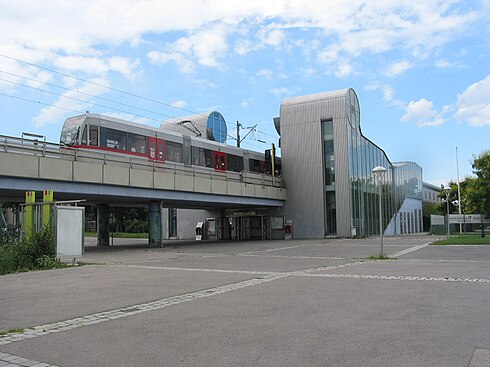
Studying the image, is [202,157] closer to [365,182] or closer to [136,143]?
[136,143]

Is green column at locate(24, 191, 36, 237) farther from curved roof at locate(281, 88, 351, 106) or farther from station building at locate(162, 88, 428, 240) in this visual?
A: curved roof at locate(281, 88, 351, 106)

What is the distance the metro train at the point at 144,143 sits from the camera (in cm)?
2544

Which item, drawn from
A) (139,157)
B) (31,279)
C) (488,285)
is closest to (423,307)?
(488,285)

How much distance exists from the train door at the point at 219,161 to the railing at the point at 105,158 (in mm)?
663

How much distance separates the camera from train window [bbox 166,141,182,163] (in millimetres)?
30672

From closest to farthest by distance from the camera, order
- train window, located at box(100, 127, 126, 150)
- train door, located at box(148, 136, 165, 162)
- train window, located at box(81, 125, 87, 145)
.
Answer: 1. train window, located at box(81, 125, 87, 145)
2. train window, located at box(100, 127, 126, 150)
3. train door, located at box(148, 136, 165, 162)

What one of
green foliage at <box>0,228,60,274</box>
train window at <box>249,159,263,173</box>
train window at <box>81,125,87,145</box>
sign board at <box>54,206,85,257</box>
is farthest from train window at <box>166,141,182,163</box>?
green foliage at <box>0,228,60,274</box>

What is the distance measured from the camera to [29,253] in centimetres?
1647

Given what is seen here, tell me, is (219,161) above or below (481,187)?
above

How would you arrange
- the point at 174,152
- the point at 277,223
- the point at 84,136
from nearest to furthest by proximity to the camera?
the point at 84,136 → the point at 174,152 → the point at 277,223

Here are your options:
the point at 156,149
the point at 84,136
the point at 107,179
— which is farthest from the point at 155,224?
the point at 84,136

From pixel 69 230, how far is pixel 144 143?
11865 millimetres

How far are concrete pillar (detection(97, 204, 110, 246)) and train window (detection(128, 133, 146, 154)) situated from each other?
10.1 meters

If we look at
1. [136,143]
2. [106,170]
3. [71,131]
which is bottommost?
[106,170]
